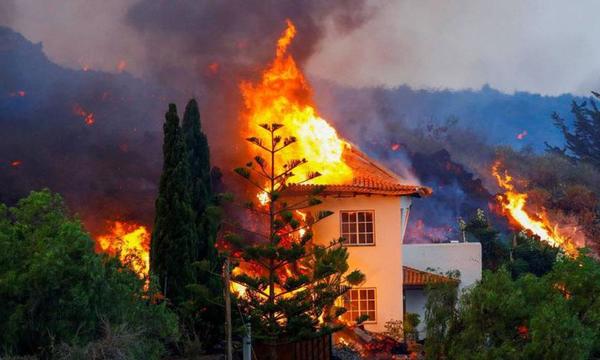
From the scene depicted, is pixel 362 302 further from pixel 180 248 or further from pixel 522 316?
pixel 522 316

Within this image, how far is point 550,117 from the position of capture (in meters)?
54.1

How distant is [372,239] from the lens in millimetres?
20828

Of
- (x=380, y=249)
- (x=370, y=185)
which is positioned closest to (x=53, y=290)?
(x=370, y=185)

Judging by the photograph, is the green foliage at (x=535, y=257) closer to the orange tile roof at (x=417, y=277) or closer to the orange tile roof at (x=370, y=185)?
the orange tile roof at (x=417, y=277)

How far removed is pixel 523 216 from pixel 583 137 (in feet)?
38.9

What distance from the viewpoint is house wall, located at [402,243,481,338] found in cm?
2330

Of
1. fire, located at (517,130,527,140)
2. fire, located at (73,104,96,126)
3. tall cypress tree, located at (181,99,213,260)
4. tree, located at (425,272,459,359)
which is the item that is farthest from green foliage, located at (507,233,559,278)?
fire, located at (517,130,527,140)

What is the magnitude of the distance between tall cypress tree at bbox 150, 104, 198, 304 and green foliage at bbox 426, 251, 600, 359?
6.54 meters

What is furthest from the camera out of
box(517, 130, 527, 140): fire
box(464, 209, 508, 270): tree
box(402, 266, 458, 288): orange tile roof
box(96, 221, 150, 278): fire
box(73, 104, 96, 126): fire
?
box(517, 130, 527, 140): fire

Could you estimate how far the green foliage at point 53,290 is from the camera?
1051 centimetres

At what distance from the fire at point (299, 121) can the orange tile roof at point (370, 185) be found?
409mm

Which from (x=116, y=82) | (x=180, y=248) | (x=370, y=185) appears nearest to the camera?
(x=180, y=248)

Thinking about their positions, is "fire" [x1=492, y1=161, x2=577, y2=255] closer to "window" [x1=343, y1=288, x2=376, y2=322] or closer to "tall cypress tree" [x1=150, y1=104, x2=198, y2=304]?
"window" [x1=343, y1=288, x2=376, y2=322]

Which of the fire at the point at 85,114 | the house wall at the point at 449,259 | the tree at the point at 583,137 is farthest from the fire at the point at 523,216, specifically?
the fire at the point at 85,114
